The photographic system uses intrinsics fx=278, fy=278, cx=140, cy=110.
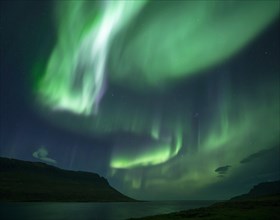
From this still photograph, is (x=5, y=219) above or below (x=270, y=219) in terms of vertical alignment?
below

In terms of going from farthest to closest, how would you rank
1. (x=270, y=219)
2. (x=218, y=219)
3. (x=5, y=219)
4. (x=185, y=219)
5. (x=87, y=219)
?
(x=87, y=219)
(x=5, y=219)
(x=185, y=219)
(x=218, y=219)
(x=270, y=219)

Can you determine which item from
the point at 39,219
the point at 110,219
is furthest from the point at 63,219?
the point at 110,219

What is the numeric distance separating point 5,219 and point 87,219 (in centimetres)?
2321

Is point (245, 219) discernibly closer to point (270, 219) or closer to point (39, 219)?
point (270, 219)

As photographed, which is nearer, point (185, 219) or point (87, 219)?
point (185, 219)

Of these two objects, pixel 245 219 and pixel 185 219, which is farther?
pixel 185 219

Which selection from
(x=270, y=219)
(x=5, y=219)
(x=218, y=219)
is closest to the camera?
(x=270, y=219)

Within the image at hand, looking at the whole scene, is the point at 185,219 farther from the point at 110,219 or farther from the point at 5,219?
the point at 5,219

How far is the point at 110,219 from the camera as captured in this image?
8631 centimetres

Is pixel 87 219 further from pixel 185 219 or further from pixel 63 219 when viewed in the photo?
pixel 185 219

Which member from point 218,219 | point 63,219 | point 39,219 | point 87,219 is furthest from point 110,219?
point 218,219

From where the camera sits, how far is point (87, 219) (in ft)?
279

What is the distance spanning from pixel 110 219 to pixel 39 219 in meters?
22.4

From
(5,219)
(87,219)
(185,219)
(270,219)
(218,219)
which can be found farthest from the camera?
(87,219)
